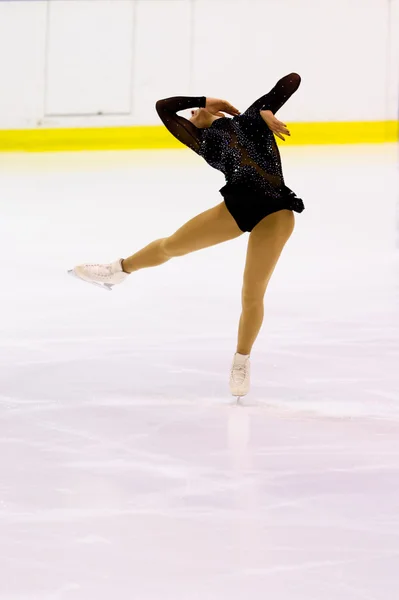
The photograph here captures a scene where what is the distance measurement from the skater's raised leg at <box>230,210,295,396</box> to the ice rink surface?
0.36ft

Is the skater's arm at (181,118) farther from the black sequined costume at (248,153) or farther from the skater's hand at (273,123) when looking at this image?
the skater's hand at (273,123)

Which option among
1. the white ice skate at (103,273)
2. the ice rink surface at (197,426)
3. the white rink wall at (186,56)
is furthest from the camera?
the white rink wall at (186,56)

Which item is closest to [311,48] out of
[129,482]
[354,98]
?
[354,98]

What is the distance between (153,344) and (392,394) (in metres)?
1.05

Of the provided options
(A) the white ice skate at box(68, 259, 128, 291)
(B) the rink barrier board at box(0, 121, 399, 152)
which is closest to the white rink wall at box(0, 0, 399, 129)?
(B) the rink barrier board at box(0, 121, 399, 152)

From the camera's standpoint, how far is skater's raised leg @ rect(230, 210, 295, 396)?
3176 millimetres

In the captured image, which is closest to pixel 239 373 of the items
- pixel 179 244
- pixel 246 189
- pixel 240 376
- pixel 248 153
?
pixel 240 376

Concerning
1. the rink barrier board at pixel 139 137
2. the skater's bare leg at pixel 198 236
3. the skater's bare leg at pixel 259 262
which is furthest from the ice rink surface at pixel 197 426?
the rink barrier board at pixel 139 137

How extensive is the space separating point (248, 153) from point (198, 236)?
327mm

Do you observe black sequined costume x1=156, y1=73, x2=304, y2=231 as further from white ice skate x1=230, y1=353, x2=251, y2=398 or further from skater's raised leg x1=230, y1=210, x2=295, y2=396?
white ice skate x1=230, y1=353, x2=251, y2=398

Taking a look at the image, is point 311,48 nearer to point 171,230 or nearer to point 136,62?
point 136,62

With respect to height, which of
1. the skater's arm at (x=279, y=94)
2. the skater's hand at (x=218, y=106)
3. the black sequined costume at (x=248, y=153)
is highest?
the skater's arm at (x=279, y=94)

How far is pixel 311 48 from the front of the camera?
10.9 meters

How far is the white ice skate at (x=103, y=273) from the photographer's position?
3543 millimetres
